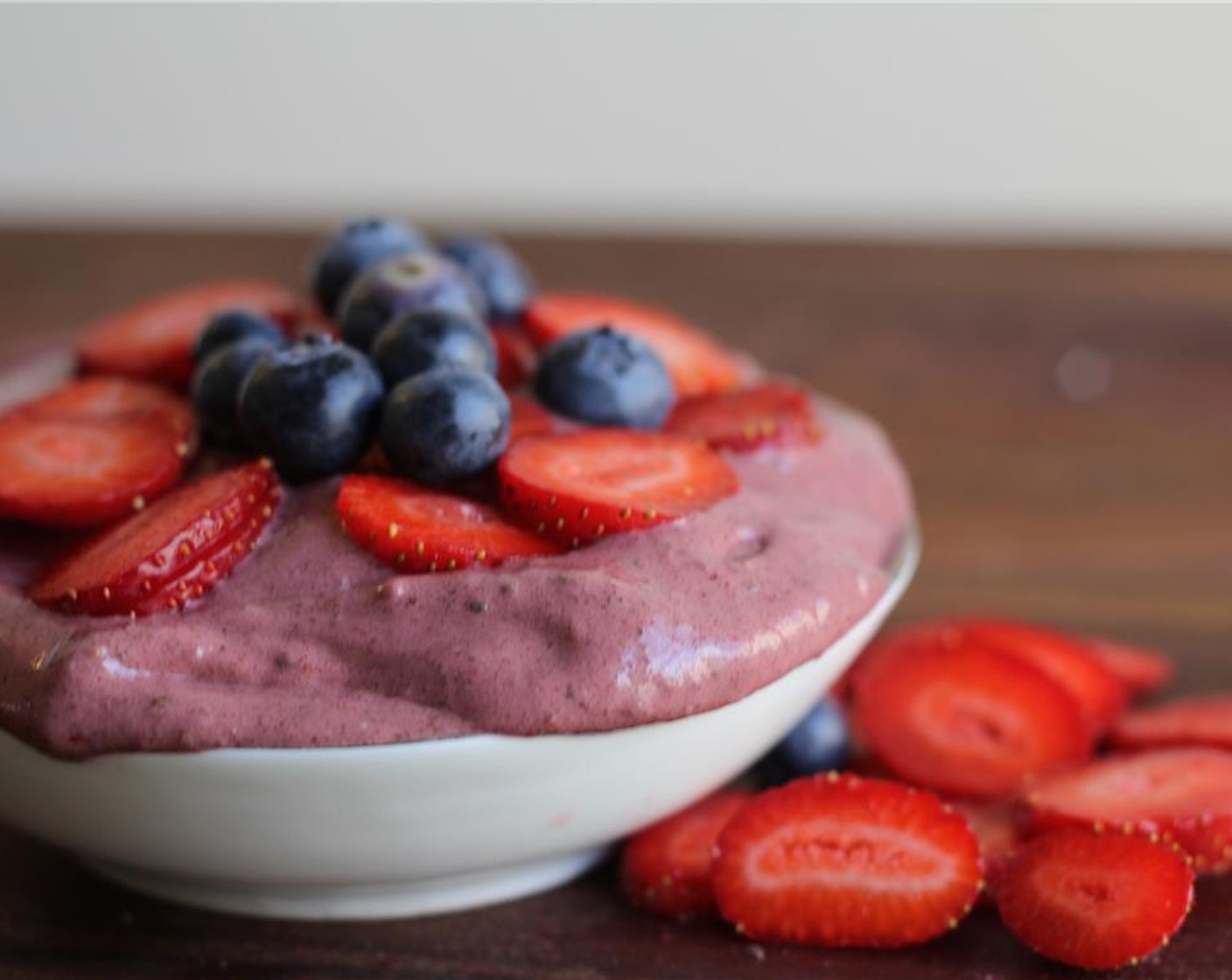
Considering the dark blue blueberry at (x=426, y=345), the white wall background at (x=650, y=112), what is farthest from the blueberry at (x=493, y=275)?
the white wall background at (x=650, y=112)

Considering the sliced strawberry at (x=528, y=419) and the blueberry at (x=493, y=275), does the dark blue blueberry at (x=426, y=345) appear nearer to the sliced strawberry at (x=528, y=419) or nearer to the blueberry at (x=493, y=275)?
the sliced strawberry at (x=528, y=419)

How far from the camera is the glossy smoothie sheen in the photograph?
1.21 m

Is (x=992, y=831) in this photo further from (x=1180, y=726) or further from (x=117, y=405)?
(x=117, y=405)

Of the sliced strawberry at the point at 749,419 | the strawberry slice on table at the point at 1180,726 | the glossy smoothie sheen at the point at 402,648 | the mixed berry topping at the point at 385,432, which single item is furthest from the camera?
the strawberry slice on table at the point at 1180,726

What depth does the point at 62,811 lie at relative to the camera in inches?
51.0

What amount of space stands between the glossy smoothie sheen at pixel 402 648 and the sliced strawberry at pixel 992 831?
226mm

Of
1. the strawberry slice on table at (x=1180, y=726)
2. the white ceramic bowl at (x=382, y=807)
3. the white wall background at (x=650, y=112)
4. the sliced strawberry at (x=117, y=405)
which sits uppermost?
the sliced strawberry at (x=117, y=405)

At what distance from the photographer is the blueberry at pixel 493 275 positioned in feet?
5.50

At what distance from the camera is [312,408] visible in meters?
1.36

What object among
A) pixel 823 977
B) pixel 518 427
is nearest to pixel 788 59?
pixel 518 427

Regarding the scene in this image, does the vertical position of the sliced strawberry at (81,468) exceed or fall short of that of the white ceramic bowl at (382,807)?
it exceeds it

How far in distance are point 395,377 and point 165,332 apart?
34cm

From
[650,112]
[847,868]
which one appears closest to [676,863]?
[847,868]

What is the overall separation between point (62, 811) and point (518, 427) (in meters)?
0.44
